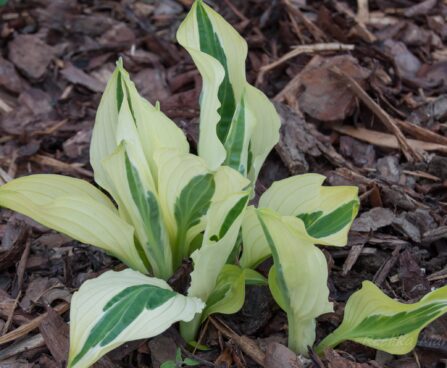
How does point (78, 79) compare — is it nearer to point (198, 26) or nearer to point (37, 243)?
point (37, 243)

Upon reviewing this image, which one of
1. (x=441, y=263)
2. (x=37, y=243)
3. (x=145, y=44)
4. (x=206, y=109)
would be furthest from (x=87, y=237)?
(x=145, y=44)

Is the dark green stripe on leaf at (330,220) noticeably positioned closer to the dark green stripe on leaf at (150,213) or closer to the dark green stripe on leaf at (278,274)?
the dark green stripe on leaf at (278,274)

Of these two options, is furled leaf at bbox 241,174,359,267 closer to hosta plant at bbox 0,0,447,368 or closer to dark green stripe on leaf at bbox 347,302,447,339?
hosta plant at bbox 0,0,447,368

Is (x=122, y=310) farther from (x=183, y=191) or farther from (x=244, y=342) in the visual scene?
(x=244, y=342)

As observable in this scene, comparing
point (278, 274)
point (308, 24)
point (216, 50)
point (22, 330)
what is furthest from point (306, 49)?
point (22, 330)

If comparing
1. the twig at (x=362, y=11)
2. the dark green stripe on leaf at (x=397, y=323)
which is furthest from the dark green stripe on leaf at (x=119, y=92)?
the twig at (x=362, y=11)
